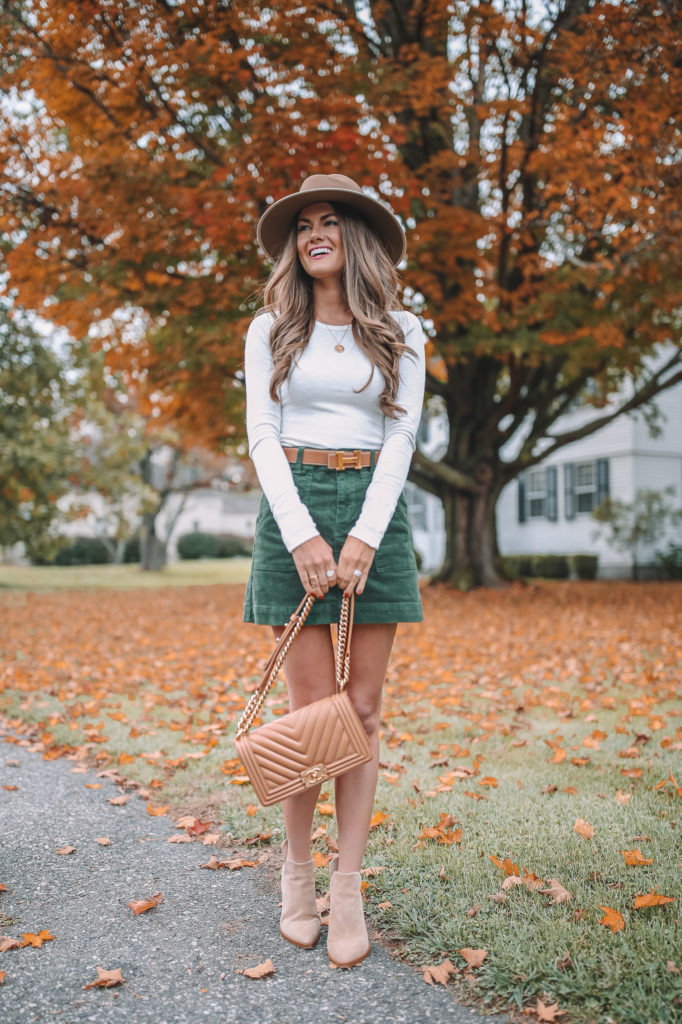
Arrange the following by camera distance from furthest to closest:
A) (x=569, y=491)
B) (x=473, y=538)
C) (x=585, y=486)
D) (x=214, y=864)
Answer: (x=569, y=491) < (x=585, y=486) < (x=473, y=538) < (x=214, y=864)

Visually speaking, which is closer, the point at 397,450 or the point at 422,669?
the point at 397,450

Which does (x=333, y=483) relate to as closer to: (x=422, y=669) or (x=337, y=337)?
(x=337, y=337)

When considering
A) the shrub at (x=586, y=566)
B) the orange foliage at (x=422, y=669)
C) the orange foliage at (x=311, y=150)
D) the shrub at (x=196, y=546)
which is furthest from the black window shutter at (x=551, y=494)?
the shrub at (x=196, y=546)

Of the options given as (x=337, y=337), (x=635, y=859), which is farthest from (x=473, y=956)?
(x=337, y=337)

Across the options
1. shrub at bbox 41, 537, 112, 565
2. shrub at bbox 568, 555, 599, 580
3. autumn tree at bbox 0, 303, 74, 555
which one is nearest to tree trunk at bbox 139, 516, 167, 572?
shrub at bbox 41, 537, 112, 565

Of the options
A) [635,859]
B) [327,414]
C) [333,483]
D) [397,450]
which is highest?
[327,414]

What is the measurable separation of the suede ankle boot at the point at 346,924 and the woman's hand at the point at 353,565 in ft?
2.85

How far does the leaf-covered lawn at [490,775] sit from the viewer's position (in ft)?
7.57

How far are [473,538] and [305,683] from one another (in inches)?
505

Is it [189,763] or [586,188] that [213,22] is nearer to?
[586,188]

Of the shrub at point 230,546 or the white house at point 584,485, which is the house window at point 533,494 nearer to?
the white house at point 584,485

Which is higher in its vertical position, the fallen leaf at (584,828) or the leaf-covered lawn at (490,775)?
the fallen leaf at (584,828)

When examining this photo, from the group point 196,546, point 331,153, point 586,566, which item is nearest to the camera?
point 331,153

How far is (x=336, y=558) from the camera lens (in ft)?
8.17
